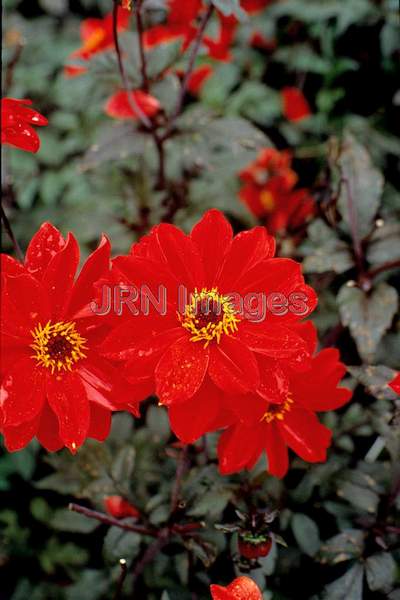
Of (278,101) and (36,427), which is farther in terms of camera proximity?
(278,101)

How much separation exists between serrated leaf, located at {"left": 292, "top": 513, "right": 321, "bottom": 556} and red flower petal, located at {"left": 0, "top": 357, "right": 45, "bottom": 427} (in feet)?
1.85

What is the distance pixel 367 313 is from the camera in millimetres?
1168

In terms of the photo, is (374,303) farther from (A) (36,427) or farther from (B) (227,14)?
(A) (36,427)

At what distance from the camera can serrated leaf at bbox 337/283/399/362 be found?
113cm

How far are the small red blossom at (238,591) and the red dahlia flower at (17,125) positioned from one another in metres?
0.56

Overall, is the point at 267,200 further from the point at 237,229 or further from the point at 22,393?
the point at 22,393

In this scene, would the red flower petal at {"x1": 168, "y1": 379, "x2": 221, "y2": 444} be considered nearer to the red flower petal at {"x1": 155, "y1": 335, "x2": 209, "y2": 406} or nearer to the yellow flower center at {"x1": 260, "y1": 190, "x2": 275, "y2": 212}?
the red flower petal at {"x1": 155, "y1": 335, "x2": 209, "y2": 406}

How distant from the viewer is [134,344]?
2.51ft

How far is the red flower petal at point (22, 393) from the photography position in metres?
0.74

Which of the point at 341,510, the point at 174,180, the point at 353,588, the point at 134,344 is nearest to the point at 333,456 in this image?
the point at 341,510

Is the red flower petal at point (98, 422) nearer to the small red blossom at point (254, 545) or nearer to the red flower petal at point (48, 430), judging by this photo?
the red flower petal at point (48, 430)

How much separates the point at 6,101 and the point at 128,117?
0.65 m

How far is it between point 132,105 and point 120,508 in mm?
751

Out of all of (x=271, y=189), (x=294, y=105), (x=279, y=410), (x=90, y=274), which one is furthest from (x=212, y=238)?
(x=294, y=105)
